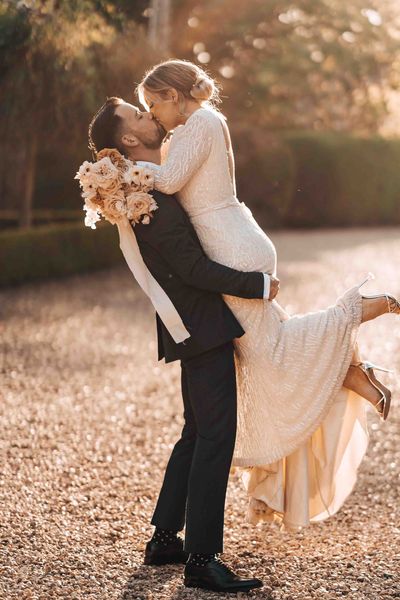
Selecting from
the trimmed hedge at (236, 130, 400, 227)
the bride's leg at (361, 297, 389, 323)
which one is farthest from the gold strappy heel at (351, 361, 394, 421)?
the trimmed hedge at (236, 130, 400, 227)

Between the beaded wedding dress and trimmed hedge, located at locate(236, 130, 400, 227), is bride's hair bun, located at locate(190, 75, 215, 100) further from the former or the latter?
trimmed hedge, located at locate(236, 130, 400, 227)

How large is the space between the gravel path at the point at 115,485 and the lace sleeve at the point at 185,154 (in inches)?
51.2

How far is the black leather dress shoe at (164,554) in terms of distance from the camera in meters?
3.54

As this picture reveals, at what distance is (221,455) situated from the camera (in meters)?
3.32

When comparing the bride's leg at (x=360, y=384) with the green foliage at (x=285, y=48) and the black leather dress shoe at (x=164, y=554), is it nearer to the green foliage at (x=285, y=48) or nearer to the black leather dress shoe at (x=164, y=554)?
the black leather dress shoe at (x=164, y=554)

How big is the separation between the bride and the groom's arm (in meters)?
0.07

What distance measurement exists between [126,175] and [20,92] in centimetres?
948

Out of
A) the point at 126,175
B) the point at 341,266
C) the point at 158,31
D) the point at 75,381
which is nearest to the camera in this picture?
the point at 126,175

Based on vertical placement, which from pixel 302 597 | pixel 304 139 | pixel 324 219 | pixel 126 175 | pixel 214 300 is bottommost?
pixel 302 597

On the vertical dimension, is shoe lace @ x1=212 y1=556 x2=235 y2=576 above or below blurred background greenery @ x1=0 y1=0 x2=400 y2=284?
below

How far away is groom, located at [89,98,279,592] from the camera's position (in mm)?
3219

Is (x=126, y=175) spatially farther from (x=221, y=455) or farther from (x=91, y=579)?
(x=91, y=579)

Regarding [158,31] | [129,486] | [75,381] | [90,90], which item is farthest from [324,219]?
[129,486]

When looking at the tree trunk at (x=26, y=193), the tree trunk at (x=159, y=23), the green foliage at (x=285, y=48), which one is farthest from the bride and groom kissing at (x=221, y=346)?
the green foliage at (x=285, y=48)
